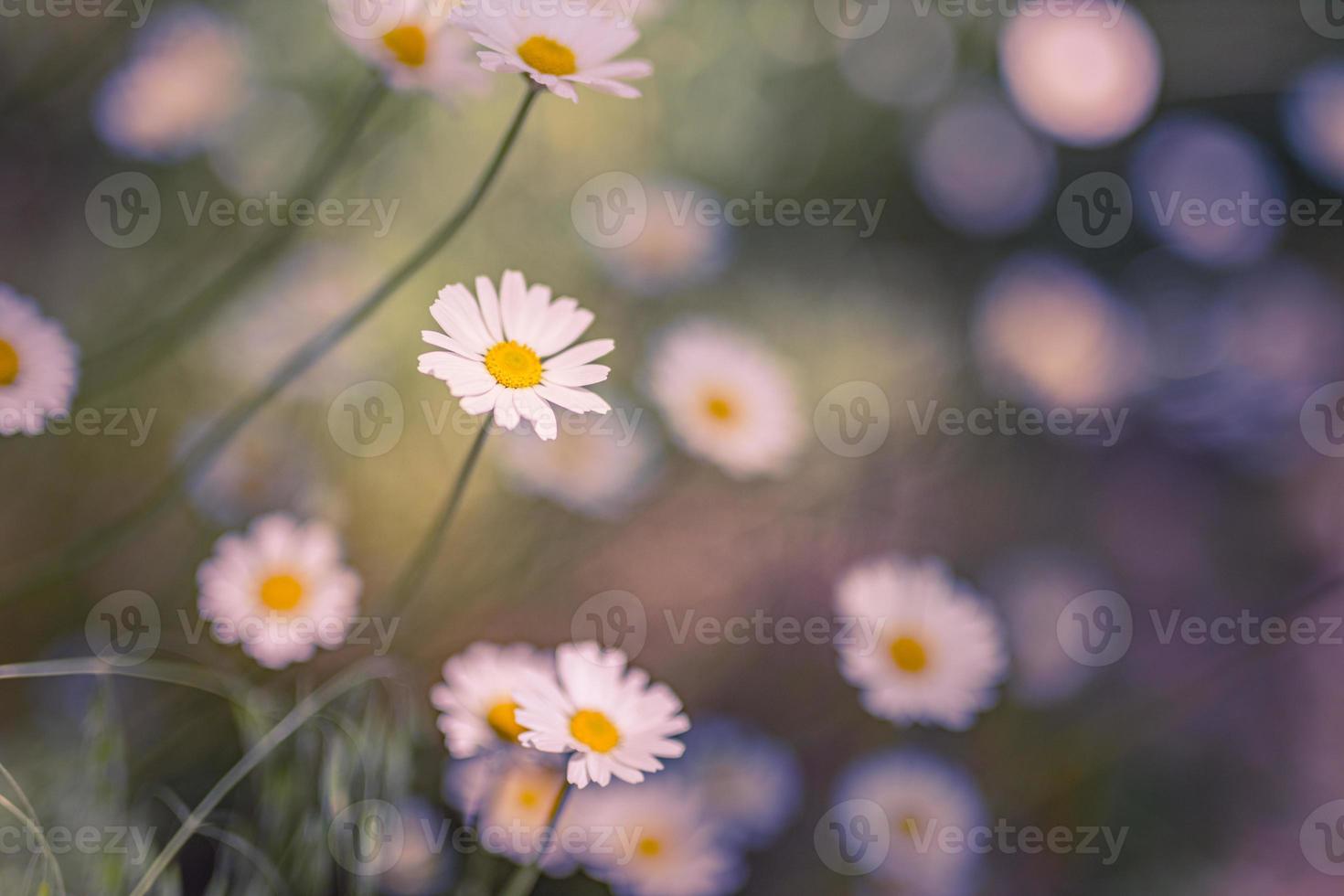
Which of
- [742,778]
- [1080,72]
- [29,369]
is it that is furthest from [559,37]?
[1080,72]

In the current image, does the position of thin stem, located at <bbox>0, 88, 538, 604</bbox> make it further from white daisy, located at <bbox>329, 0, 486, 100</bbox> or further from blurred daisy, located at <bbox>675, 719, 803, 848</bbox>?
blurred daisy, located at <bbox>675, 719, 803, 848</bbox>

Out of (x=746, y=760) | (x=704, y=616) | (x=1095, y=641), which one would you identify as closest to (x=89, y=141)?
(x=704, y=616)

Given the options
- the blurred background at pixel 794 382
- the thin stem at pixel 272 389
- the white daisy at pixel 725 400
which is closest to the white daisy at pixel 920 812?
the blurred background at pixel 794 382

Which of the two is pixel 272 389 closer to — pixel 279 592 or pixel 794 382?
pixel 279 592

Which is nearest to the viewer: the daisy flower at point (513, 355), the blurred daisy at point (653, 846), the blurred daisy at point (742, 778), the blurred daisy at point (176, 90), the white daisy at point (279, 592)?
the daisy flower at point (513, 355)

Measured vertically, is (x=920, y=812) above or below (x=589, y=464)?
below

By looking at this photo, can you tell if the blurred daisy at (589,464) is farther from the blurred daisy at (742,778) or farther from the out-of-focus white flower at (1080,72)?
the out-of-focus white flower at (1080,72)
